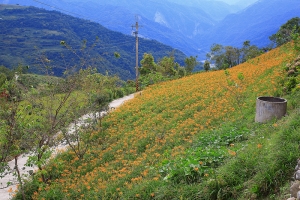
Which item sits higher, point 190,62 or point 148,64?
point 190,62

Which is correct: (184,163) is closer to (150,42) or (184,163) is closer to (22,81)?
(22,81)

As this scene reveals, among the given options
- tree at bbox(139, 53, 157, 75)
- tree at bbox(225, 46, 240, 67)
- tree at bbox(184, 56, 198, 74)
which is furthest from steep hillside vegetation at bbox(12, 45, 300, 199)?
tree at bbox(225, 46, 240, 67)

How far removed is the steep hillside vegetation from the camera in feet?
14.3

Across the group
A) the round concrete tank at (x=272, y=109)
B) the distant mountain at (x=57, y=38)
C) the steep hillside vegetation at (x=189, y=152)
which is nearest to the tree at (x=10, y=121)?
the steep hillside vegetation at (x=189, y=152)

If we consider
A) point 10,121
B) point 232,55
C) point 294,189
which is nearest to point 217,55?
point 232,55

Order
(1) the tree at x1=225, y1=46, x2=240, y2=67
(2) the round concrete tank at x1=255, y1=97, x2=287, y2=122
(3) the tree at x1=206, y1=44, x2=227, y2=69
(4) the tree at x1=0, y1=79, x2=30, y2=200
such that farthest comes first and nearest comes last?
(3) the tree at x1=206, y1=44, x2=227, y2=69
(1) the tree at x1=225, y1=46, x2=240, y2=67
(2) the round concrete tank at x1=255, y1=97, x2=287, y2=122
(4) the tree at x1=0, y1=79, x2=30, y2=200

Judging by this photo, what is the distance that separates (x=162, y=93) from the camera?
46.7ft

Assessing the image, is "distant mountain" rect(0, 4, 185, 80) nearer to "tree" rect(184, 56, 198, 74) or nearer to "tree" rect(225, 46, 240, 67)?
"tree" rect(225, 46, 240, 67)

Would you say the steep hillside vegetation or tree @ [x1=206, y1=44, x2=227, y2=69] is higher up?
tree @ [x1=206, y1=44, x2=227, y2=69]

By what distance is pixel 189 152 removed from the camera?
20.4ft

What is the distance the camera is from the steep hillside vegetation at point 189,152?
171 inches

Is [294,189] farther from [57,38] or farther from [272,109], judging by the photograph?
[57,38]

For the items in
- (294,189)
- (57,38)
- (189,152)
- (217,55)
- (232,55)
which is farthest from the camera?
(57,38)

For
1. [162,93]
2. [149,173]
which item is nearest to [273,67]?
[162,93]
